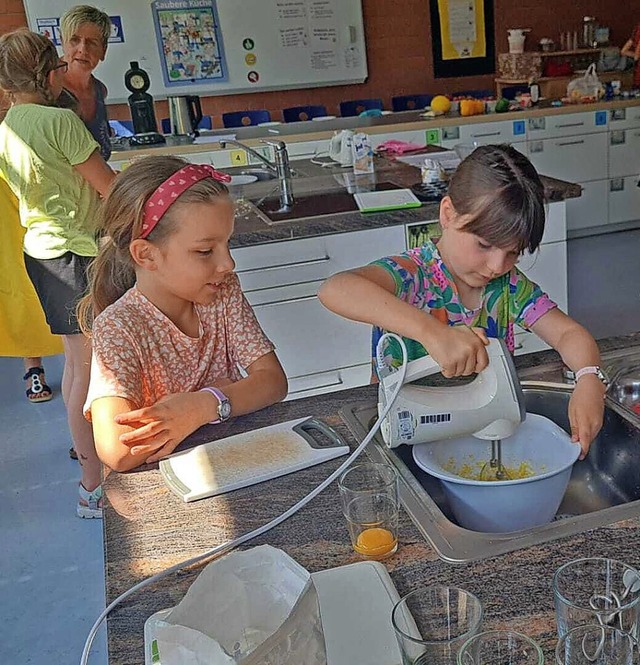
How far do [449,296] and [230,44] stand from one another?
512 cm

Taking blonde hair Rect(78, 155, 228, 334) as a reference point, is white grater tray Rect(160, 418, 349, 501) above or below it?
below

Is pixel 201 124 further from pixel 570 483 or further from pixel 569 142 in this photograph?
pixel 570 483

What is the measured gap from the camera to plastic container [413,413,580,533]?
992 millimetres

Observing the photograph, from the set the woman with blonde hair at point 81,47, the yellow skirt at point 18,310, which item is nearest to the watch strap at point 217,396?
the woman with blonde hair at point 81,47

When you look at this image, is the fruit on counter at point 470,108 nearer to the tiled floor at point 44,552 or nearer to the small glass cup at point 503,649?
the tiled floor at point 44,552

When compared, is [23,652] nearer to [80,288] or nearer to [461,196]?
[80,288]

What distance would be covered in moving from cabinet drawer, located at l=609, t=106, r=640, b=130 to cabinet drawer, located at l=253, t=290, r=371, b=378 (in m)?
3.15

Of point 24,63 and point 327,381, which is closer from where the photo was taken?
point 24,63

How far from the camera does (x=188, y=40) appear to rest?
5.85m

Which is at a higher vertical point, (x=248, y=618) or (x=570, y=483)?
(x=248, y=618)

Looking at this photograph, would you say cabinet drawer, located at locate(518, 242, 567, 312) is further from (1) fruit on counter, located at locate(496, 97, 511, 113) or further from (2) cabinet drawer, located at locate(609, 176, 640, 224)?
(2) cabinet drawer, located at locate(609, 176, 640, 224)

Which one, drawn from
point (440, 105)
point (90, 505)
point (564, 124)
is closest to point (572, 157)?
point (564, 124)

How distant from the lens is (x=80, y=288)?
7.32ft

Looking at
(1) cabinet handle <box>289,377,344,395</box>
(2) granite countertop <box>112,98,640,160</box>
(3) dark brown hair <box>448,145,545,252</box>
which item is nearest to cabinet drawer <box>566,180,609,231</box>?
(2) granite countertop <box>112,98,640,160</box>
